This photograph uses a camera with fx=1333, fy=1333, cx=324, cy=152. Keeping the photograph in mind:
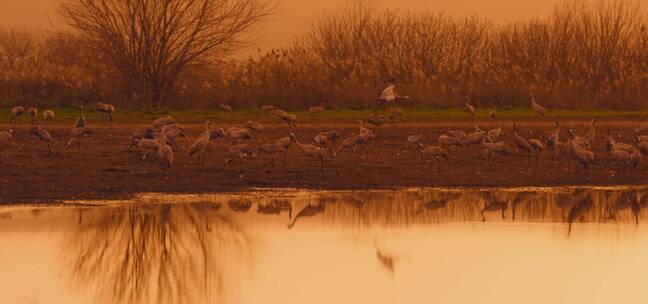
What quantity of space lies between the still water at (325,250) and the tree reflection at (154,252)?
19 millimetres

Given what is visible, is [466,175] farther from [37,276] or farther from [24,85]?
[24,85]

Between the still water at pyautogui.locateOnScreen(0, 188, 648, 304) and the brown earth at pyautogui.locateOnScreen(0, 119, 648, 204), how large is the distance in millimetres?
1192

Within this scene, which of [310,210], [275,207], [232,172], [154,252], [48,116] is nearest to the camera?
[154,252]

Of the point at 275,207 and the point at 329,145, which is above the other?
the point at 329,145

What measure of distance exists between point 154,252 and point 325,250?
176 centimetres

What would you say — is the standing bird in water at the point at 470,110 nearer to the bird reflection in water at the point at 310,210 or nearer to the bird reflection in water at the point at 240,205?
the bird reflection in water at the point at 310,210

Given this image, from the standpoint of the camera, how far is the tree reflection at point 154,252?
1155 cm

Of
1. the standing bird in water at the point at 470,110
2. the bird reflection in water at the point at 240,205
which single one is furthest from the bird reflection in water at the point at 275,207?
the standing bird in water at the point at 470,110

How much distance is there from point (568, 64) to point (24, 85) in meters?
16.9

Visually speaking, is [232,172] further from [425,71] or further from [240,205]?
[425,71]

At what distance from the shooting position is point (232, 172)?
21297 millimetres

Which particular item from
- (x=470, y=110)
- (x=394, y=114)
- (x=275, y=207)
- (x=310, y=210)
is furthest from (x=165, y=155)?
(x=470, y=110)

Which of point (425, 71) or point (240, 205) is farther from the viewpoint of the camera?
point (425, 71)

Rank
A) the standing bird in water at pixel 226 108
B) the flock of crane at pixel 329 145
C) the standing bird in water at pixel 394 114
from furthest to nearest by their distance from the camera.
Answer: the standing bird in water at pixel 226 108 < the standing bird in water at pixel 394 114 < the flock of crane at pixel 329 145
